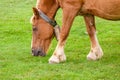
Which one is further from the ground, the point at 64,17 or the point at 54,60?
the point at 64,17

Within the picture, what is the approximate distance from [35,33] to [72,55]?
95cm

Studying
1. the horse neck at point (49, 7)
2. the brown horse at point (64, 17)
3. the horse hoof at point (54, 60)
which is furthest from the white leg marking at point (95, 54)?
the horse neck at point (49, 7)

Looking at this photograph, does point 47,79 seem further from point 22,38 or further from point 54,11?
point 22,38

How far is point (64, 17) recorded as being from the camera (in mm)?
6973

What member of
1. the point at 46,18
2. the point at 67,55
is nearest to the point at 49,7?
the point at 46,18

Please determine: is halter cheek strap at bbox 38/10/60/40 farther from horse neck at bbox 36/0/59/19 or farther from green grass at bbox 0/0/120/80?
green grass at bbox 0/0/120/80

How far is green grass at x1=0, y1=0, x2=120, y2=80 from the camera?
627 cm

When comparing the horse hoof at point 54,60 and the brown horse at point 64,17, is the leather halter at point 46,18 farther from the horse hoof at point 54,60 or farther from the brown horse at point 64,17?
the horse hoof at point 54,60

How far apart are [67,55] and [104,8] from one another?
158 centimetres

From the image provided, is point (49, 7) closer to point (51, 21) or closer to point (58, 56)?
point (51, 21)

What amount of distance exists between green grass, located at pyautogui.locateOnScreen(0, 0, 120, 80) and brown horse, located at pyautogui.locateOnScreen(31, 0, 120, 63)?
0.22m

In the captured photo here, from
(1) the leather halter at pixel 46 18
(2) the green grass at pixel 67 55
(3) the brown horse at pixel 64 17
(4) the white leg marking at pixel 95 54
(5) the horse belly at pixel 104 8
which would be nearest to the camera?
(2) the green grass at pixel 67 55

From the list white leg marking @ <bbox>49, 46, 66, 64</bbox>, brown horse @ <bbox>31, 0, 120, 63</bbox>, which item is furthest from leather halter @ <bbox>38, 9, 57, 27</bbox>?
white leg marking @ <bbox>49, 46, 66, 64</bbox>

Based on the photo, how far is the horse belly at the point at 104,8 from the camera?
6637mm
